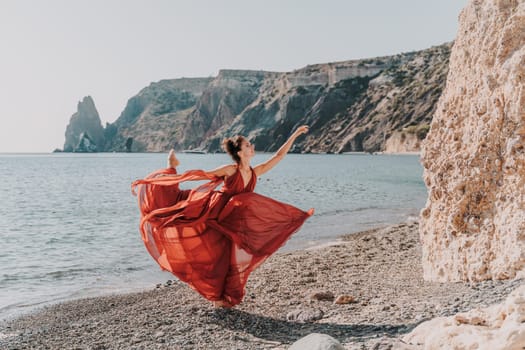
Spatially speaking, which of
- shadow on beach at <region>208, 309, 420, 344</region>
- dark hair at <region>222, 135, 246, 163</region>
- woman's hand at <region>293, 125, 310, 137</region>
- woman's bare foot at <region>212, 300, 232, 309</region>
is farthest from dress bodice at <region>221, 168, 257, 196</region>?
shadow on beach at <region>208, 309, 420, 344</region>

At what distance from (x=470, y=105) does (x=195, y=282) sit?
4.22m

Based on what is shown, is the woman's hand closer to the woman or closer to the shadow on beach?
the woman

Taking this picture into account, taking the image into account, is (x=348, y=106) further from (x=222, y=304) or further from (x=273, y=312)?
(x=222, y=304)

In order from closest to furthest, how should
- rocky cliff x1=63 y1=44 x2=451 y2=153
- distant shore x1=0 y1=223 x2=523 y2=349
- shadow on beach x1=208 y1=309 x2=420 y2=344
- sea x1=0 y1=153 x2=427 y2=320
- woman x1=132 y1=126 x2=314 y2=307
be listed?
shadow on beach x1=208 y1=309 x2=420 y2=344 → distant shore x1=0 y1=223 x2=523 y2=349 → woman x1=132 y1=126 x2=314 y2=307 → sea x1=0 y1=153 x2=427 y2=320 → rocky cliff x1=63 y1=44 x2=451 y2=153

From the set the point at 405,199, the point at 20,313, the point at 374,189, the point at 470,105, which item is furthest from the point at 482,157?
the point at 374,189

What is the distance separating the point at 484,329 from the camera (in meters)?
3.46

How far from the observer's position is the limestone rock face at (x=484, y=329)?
310 cm

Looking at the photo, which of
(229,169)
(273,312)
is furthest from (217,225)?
(273,312)

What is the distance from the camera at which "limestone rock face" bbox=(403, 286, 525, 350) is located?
310 centimetres

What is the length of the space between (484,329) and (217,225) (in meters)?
3.53

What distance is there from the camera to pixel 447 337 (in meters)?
3.64

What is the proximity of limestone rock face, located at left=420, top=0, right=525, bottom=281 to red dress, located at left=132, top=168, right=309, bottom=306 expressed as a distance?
198 centimetres

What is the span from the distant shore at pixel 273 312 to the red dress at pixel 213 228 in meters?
0.58

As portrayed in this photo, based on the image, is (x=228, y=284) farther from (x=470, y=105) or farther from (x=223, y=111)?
(x=223, y=111)
